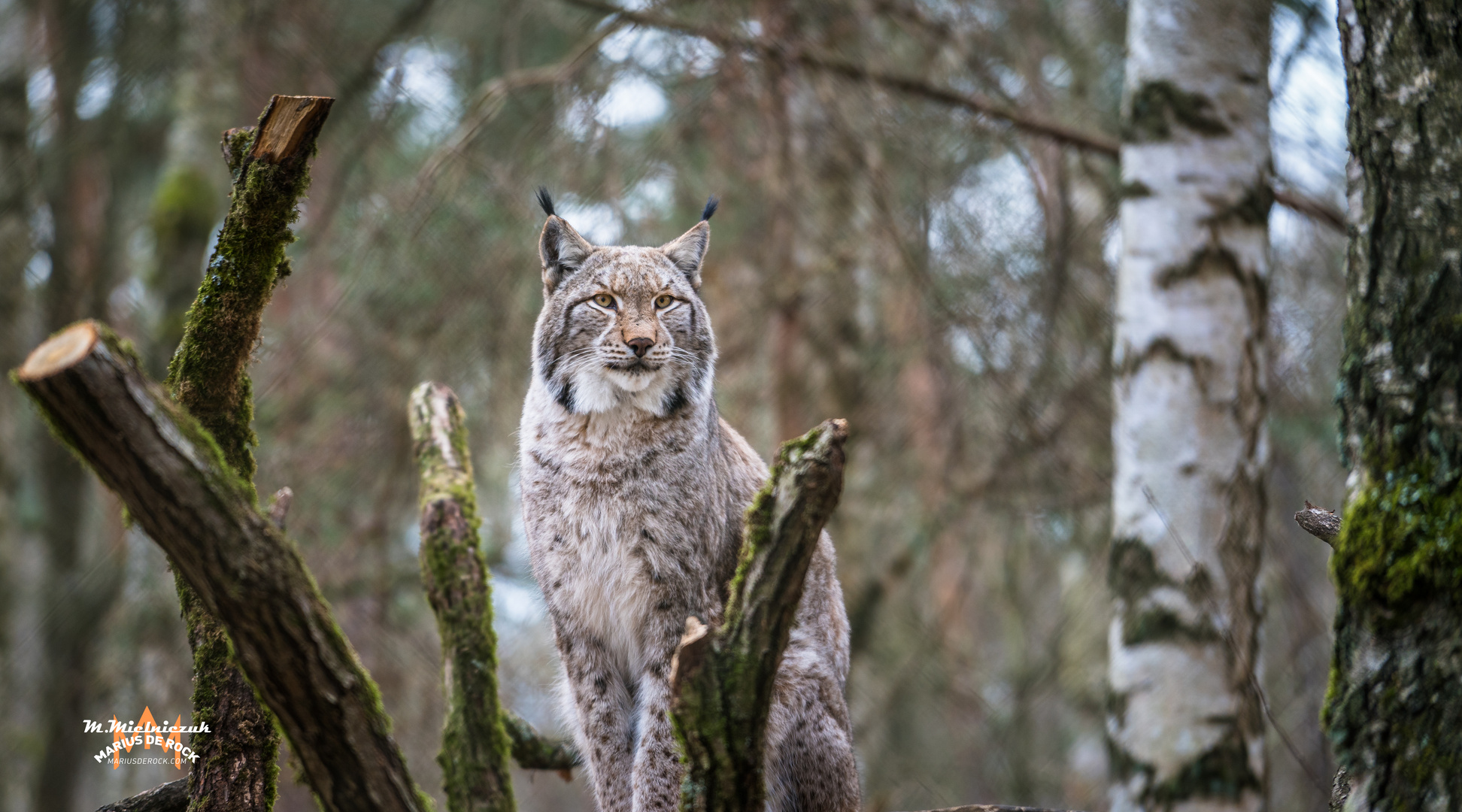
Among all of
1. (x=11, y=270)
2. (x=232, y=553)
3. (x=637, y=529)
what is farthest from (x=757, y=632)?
(x=11, y=270)

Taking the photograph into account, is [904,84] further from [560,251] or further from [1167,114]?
[560,251]

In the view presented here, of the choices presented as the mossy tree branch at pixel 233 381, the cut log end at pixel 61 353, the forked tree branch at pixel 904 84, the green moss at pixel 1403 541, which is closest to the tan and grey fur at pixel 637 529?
the mossy tree branch at pixel 233 381

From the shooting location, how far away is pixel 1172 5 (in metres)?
4.79

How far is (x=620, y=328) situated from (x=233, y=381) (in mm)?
1277

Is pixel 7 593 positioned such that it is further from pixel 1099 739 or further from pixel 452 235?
pixel 1099 739

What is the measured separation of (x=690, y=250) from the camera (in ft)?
13.2

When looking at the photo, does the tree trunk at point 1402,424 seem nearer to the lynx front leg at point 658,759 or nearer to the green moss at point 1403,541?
the green moss at point 1403,541

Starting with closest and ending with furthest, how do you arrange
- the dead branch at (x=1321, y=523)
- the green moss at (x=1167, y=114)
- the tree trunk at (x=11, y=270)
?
the dead branch at (x=1321, y=523), the green moss at (x=1167, y=114), the tree trunk at (x=11, y=270)

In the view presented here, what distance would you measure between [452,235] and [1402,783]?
18.0 ft

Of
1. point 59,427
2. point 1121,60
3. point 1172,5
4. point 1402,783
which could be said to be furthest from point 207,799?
point 1121,60

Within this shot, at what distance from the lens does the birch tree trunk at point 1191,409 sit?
4246 millimetres

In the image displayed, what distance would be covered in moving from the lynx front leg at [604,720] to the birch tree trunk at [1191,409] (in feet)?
6.78

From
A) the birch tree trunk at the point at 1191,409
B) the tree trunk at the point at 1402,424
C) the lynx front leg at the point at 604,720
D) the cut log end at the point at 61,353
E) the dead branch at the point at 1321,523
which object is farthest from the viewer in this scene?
the birch tree trunk at the point at 1191,409

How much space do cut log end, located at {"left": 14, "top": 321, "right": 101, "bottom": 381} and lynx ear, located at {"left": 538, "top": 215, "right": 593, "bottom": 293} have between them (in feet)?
6.96
